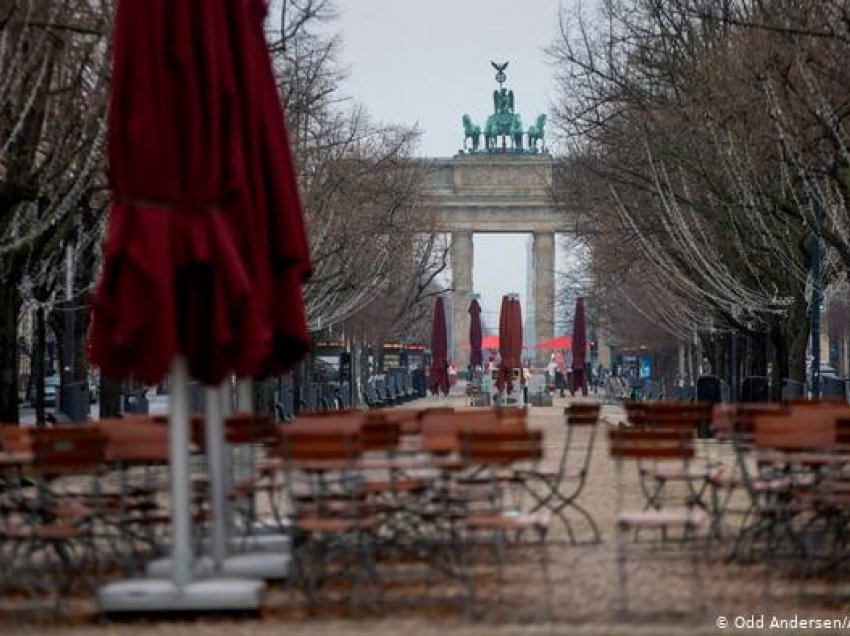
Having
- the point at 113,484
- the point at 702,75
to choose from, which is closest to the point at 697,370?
the point at 702,75

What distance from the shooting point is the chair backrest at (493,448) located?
13484mm

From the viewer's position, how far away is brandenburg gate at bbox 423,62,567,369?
126m

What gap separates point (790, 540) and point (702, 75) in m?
22.7

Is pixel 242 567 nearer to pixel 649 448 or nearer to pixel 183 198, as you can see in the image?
pixel 183 198

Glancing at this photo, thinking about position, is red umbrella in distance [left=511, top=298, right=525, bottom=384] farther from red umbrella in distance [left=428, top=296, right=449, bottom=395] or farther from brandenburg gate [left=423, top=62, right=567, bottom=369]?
brandenburg gate [left=423, top=62, right=567, bottom=369]

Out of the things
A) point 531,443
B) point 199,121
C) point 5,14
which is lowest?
point 531,443

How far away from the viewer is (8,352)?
27.8 meters

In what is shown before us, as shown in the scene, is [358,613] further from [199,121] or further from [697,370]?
[697,370]

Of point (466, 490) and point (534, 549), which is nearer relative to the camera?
point (466, 490)

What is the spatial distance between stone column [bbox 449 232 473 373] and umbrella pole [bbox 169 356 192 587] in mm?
113850

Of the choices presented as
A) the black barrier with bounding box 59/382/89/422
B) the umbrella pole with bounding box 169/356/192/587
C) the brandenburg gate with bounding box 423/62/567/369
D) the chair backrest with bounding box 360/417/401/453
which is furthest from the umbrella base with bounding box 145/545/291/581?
the brandenburg gate with bounding box 423/62/567/369

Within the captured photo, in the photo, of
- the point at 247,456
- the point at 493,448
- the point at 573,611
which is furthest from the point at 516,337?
the point at 573,611

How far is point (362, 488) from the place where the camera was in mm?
14398

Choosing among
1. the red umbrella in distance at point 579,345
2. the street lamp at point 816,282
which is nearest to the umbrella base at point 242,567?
the street lamp at point 816,282
